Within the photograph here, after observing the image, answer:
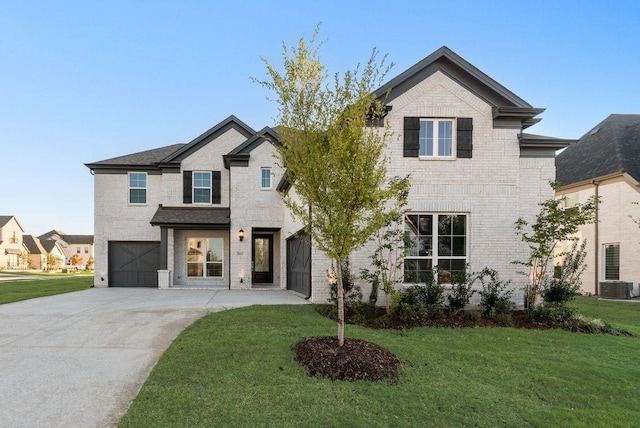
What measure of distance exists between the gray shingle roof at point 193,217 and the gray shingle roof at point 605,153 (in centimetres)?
1900

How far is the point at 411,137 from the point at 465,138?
5.50ft

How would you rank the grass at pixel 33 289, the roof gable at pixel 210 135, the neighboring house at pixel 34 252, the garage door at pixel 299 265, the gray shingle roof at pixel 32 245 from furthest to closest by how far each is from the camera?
the gray shingle roof at pixel 32 245 < the neighboring house at pixel 34 252 < the roof gable at pixel 210 135 < the grass at pixel 33 289 < the garage door at pixel 299 265

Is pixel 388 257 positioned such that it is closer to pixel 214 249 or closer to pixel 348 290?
pixel 348 290

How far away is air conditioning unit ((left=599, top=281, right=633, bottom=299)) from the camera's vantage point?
53.9ft

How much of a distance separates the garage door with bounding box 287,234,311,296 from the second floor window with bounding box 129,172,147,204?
7965 millimetres

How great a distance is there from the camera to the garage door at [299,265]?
13.0m

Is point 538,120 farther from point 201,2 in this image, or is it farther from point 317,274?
point 201,2

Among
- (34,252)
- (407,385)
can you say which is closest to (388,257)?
(407,385)

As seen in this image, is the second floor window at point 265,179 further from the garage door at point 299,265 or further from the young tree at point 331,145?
the young tree at point 331,145

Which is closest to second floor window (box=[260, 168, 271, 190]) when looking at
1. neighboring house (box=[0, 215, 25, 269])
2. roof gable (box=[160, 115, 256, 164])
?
roof gable (box=[160, 115, 256, 164])

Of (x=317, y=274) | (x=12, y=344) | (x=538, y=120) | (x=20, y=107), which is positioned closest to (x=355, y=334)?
(x=317, y=274)

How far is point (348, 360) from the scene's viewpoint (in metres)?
5.41

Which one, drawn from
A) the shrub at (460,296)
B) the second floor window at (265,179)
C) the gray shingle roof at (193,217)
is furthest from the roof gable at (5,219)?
the shrub at (460,296)

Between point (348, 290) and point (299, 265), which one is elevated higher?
point (299, 265)
